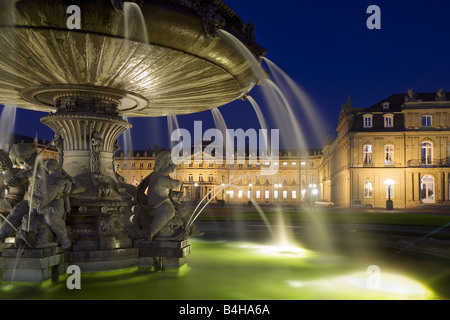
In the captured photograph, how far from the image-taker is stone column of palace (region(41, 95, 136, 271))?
6.48m

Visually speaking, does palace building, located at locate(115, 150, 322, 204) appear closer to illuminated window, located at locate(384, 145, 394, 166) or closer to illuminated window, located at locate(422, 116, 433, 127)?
illuminated window, located at locate(384, 145, 394, 166)

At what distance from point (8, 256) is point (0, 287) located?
402mm

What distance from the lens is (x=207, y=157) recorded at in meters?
99.9

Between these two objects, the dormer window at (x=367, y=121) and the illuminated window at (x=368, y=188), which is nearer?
the illuminated window at (x=368, y=188)

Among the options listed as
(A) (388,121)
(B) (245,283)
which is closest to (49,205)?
(B) (245,283)

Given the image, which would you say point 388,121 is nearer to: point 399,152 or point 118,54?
point 399,152

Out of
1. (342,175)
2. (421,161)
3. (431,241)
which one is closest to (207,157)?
(342,175)

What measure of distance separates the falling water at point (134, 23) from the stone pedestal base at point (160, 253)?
123 inches

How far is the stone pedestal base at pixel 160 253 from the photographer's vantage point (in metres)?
6.58

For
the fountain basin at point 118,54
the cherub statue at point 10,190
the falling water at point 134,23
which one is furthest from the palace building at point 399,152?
the falling water at point 134,23

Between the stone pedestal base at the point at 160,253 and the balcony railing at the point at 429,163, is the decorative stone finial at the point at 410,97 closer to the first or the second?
the balcony railing at the point at 429,163

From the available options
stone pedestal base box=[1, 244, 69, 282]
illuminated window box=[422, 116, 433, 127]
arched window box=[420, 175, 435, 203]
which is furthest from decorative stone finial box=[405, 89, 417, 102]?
stone pedestal base box=[1, 244, 69, 282]

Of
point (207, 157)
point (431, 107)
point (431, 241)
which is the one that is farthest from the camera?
point (207, 157)

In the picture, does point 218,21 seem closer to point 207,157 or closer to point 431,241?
point 431,241
